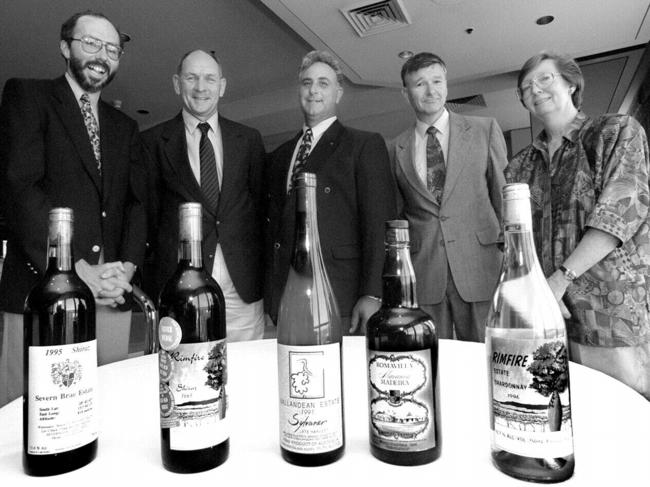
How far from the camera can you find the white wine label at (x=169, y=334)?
60 centimetres

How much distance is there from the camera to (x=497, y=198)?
6.58 feet

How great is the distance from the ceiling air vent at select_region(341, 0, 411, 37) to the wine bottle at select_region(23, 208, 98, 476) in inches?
158

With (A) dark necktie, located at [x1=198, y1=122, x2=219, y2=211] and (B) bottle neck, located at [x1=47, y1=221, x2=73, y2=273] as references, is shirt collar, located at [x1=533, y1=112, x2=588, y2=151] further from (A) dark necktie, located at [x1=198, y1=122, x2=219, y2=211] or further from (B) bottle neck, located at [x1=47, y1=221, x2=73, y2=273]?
(B) bottle neck, located at [x1=47, y1=221, x2=73, y2=273]

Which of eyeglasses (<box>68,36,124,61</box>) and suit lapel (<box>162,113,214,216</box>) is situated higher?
eyeglasses (<box>68,36,124,61</box>)

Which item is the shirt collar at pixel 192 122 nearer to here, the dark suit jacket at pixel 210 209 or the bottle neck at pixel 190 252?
the dark suit jacket at pixel 210 209

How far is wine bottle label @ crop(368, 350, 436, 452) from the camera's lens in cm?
59

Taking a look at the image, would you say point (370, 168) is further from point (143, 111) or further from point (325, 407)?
point (143, 111)

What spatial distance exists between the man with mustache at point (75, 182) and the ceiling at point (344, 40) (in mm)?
2617

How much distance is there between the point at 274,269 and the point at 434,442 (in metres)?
1.48

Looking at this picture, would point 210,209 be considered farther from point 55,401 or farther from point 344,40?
point 344,40

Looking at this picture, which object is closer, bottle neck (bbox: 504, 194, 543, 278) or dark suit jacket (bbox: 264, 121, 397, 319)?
bottle neck (bbox: 504, 194, 543, 278)

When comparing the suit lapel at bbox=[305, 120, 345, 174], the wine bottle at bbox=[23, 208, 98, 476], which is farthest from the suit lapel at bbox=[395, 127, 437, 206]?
the wine bottle at bbox=[23, 208, 98, 476]

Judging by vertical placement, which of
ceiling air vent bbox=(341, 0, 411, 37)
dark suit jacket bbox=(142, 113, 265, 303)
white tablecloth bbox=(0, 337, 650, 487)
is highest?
ceiling air vent bbox=(341, 0, 411, 37)

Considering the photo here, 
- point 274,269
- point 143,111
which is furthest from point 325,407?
point 143,111
